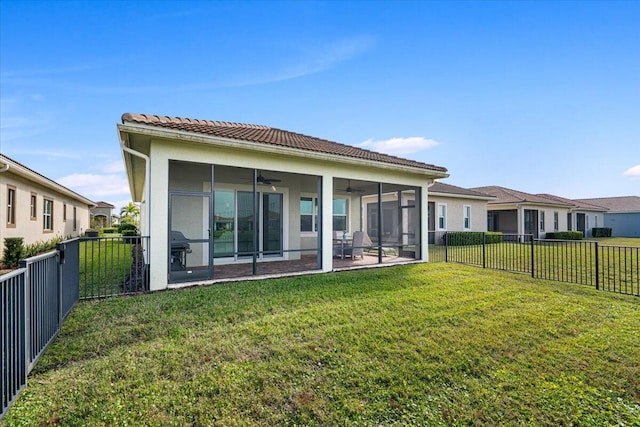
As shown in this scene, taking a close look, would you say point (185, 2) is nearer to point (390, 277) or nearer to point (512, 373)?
point (390, 277)

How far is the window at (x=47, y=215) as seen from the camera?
1603 cm

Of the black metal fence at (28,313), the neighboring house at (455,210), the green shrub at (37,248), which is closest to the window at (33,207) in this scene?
the green shrub at (37,248)

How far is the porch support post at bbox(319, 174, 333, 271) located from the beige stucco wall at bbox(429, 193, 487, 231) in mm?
11426

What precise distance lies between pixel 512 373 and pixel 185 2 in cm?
1150

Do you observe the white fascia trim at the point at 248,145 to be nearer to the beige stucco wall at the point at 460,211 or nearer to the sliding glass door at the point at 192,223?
the sliding glass door at the point at 192,223

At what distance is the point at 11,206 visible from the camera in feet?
39.1

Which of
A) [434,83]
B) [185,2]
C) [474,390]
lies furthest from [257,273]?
[434,83]

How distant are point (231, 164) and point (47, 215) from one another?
53.0ft

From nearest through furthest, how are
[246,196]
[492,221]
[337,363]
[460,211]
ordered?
[337,363] < [246,196] < [460,211] < [492,221]

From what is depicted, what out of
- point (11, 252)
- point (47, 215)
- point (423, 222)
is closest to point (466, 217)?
point (423, 222)

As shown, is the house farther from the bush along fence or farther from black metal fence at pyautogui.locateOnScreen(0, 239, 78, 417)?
the bush along fence

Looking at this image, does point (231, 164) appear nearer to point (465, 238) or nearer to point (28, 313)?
point (28, 313)

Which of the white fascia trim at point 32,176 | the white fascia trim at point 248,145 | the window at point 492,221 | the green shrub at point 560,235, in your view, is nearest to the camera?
the white fascia trim at point 248,145

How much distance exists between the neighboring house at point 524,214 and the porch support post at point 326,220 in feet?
59.2
